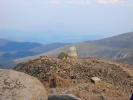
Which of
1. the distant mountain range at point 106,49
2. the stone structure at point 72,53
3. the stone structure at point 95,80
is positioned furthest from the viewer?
the distant mountain range at point 106,49

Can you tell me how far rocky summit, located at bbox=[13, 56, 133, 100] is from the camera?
15391 millimetres

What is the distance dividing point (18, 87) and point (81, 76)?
40.7 feet

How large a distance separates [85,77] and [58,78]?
7.00 feet

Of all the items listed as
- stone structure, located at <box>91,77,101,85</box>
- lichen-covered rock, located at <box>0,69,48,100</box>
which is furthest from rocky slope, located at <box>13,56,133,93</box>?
lichen-covered rock, located at <box>0,69,48,100</box>

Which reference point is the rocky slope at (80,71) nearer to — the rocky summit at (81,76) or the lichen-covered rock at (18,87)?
the rocky summit at (81,76)

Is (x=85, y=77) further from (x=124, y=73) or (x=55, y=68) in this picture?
(x=124, y=73)

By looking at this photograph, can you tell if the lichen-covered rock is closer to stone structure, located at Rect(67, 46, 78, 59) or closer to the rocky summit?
the rocky summit

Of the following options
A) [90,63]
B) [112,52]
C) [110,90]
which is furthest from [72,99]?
[112,52]

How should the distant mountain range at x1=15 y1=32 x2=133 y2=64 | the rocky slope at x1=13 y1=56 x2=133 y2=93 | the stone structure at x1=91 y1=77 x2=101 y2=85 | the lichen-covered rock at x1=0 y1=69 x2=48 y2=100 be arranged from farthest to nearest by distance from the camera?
the distant mountain range at x1=15 y1=32 x2=133 y2=64 < the rocky slope at x1=13 y1=56 x2=133 y2=93 < the stone structure at x1=91 y1=77 x2=101 y2=85 < the lichen-covered rock at x1=0 y1=69 x2=48 y2=100

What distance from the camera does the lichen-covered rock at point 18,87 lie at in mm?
5326

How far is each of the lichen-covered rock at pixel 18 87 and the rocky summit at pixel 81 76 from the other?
8.56 metres

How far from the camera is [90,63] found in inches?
806

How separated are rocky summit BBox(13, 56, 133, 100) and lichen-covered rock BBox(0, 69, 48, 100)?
8560 millimetres

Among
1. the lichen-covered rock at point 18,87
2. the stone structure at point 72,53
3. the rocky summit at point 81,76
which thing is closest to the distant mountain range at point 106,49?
the stone structure at point 72,53
